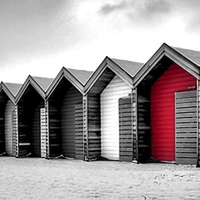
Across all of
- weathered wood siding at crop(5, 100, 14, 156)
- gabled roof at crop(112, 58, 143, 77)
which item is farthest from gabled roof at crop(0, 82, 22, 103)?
gabled roof at crop(112, 58, 143, 77)

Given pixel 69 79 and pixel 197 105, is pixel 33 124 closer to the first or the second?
pixel 69 79

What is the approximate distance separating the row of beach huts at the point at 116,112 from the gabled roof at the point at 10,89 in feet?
0.18

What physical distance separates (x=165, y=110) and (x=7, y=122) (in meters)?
11.7

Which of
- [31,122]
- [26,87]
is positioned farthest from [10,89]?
[31,122]

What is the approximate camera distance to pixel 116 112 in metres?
17.0

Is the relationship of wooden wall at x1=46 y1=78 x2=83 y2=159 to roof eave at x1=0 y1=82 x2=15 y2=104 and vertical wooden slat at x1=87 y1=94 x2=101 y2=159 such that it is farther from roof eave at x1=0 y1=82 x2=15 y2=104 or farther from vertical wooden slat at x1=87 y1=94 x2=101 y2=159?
roof eave at x1=0 y1=82 x2=15 y2=104

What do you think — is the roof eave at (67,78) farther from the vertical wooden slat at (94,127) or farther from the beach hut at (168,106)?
the beach hut at (168,106)

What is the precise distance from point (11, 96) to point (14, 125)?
1.69 metres

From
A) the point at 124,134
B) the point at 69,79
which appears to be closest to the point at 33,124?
the point at 69,79

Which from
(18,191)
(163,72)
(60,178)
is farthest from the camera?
(163,72)

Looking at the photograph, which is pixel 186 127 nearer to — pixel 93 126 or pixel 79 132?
pixel 93 126

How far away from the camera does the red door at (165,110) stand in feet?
48.2

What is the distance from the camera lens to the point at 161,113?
604 inches

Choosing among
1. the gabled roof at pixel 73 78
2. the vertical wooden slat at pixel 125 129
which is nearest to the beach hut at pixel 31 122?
the gabled roof at pixel 73 78
